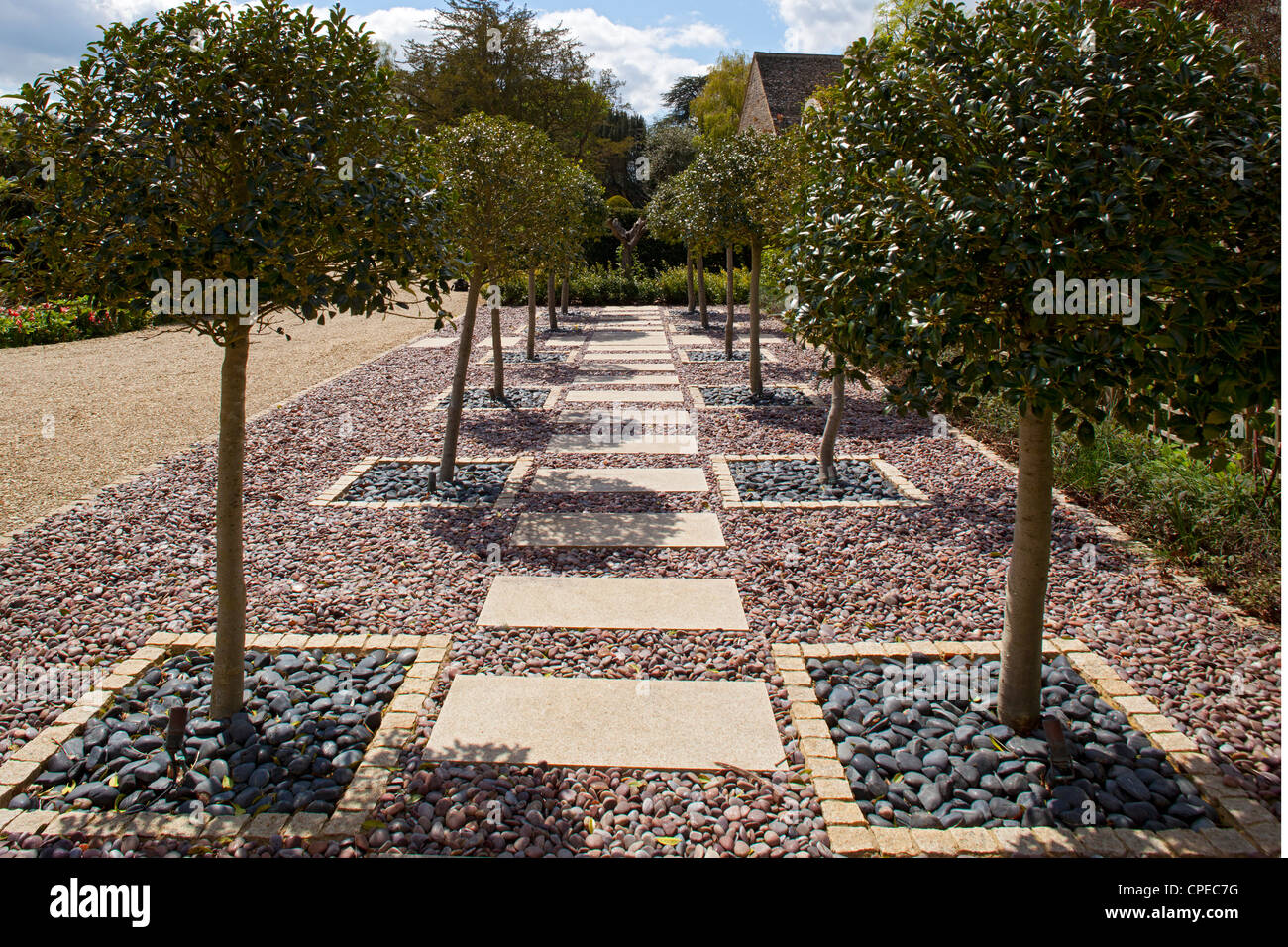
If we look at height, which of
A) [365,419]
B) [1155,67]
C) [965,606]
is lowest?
[965,606]

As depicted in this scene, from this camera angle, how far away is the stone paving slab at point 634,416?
392 inches

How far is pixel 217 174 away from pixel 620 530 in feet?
12.3

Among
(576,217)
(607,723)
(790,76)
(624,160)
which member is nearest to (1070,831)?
(607,723)

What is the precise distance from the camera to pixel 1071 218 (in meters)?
2.46

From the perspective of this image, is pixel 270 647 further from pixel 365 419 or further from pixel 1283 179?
pixel 365 419

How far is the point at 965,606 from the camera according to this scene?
4871 mm

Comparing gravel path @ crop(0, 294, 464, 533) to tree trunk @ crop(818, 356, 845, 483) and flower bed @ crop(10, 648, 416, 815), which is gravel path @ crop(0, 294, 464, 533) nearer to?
flower bed @ crop(10, 648, 416, 815)

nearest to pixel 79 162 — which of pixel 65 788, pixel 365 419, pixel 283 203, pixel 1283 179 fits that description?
pixel 283 203

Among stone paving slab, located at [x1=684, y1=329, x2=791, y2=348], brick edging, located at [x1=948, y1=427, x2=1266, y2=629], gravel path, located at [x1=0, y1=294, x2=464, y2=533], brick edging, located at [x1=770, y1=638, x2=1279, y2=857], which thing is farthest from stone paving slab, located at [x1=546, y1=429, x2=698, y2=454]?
stone paving slab, located at [x1=684, y1=329, x2=791, y2=348]

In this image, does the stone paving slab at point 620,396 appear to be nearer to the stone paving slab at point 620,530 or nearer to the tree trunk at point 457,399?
the tree trunk at point 457,399

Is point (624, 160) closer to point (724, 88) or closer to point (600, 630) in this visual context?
point (724, 88)

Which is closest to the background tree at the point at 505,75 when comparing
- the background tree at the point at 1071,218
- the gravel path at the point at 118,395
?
the gravel path at the point at 118,395

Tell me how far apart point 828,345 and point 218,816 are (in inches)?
118

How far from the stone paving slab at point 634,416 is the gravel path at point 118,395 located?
99.6 inches
